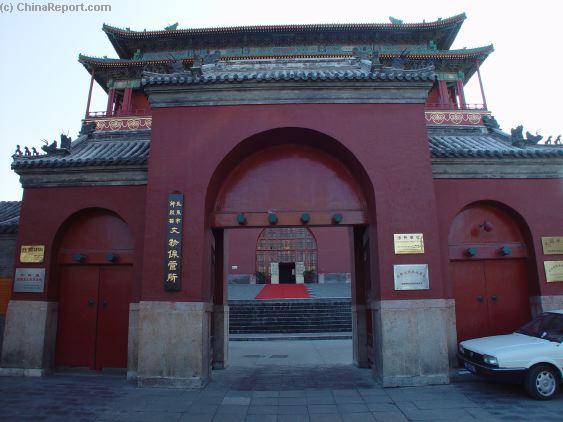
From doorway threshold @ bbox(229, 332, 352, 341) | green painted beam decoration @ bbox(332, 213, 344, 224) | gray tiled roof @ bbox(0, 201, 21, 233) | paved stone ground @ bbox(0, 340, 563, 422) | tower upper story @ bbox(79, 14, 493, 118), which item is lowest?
doorway threshold @ bbox(229, 332, 352, 341)

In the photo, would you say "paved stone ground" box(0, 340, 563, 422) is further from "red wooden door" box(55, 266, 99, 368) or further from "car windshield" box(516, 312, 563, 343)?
"car windshield" box(516, 312, 563, 343)

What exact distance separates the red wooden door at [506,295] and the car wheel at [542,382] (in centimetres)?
201

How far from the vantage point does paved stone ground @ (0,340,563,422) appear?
532 cm

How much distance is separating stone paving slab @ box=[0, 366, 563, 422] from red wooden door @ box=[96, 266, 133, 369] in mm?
632

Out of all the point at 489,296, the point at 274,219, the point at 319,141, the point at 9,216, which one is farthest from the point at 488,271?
the point at 9,216

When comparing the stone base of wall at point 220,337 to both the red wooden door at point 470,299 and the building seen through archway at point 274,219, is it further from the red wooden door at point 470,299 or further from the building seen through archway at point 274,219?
the red wooden door at point 470,299

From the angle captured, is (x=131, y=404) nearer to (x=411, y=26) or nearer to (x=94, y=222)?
(x=94, y=222)

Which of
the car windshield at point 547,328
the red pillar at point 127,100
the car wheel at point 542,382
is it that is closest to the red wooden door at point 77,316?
the car wheel at point 542,382

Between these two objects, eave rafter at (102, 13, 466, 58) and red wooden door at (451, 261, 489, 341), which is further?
eave rafter at (102, 13, 466, 58)

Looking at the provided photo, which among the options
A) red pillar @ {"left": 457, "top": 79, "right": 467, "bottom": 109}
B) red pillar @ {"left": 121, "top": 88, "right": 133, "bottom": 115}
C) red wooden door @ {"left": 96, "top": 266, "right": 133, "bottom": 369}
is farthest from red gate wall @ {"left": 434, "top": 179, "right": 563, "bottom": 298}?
red pillar @ {"left": 121, "top": 88, "right": 133, "bottom": 115}

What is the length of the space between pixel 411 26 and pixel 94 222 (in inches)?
749

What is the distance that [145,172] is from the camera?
813 centimetres

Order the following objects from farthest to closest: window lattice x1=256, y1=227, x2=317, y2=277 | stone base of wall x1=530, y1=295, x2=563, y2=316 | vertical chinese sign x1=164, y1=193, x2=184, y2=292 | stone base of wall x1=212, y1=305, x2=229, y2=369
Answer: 1. window lattice x1=256, y1=227, x2=317, y2=277
2. stone base of wall x1=212, y1=305, x2=229, y2=369
3. stone base of wall x1=530, y1=295, x2=563, y2=316
4. vertical chinese sign x1=164, y1=193, x2=184, y2=292

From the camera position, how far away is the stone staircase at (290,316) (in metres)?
15.4
